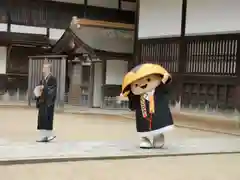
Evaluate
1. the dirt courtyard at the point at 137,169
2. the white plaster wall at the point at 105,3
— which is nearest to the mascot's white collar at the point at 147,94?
the dirt courtyard at the point at 137,169

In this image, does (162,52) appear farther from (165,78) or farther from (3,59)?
(165,78)

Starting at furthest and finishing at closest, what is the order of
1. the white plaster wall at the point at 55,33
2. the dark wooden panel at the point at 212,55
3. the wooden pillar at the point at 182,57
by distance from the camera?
the white plaster wall at the point at 55,33 → the wooden pillar at the point at 182,57 → the dark wooden panel at the point at 212,55

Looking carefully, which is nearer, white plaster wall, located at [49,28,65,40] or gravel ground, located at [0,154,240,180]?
gravel ground, located at [0,154,240,180]

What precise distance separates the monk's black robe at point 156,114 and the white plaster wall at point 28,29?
606 inches

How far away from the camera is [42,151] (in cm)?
767

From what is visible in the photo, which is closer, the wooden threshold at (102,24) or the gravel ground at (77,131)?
the gravel ground at (77,131)

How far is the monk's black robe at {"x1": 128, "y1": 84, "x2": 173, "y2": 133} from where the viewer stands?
27.3 feet

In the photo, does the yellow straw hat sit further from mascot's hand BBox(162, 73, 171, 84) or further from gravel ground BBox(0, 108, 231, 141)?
gravel ground BBox(0, 108, 231, 141)

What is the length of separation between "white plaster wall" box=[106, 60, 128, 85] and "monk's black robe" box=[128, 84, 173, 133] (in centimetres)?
1306

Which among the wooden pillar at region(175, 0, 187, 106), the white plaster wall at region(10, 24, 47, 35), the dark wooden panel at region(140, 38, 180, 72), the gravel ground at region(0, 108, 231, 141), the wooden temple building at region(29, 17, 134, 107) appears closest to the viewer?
the gravel ground at region(0, 108, 231, 141)

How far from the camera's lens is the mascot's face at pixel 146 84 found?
8.42 metres

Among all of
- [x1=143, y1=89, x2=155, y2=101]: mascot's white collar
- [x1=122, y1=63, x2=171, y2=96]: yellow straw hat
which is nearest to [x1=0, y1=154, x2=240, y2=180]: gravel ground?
[x1=143, y1=89, x2=155, y2=101]: mascot's white collar

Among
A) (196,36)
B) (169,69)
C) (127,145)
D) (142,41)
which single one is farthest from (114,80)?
(127,145)

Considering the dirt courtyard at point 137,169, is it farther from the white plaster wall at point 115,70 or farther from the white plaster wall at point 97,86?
the white plaster wall at point 115,70
